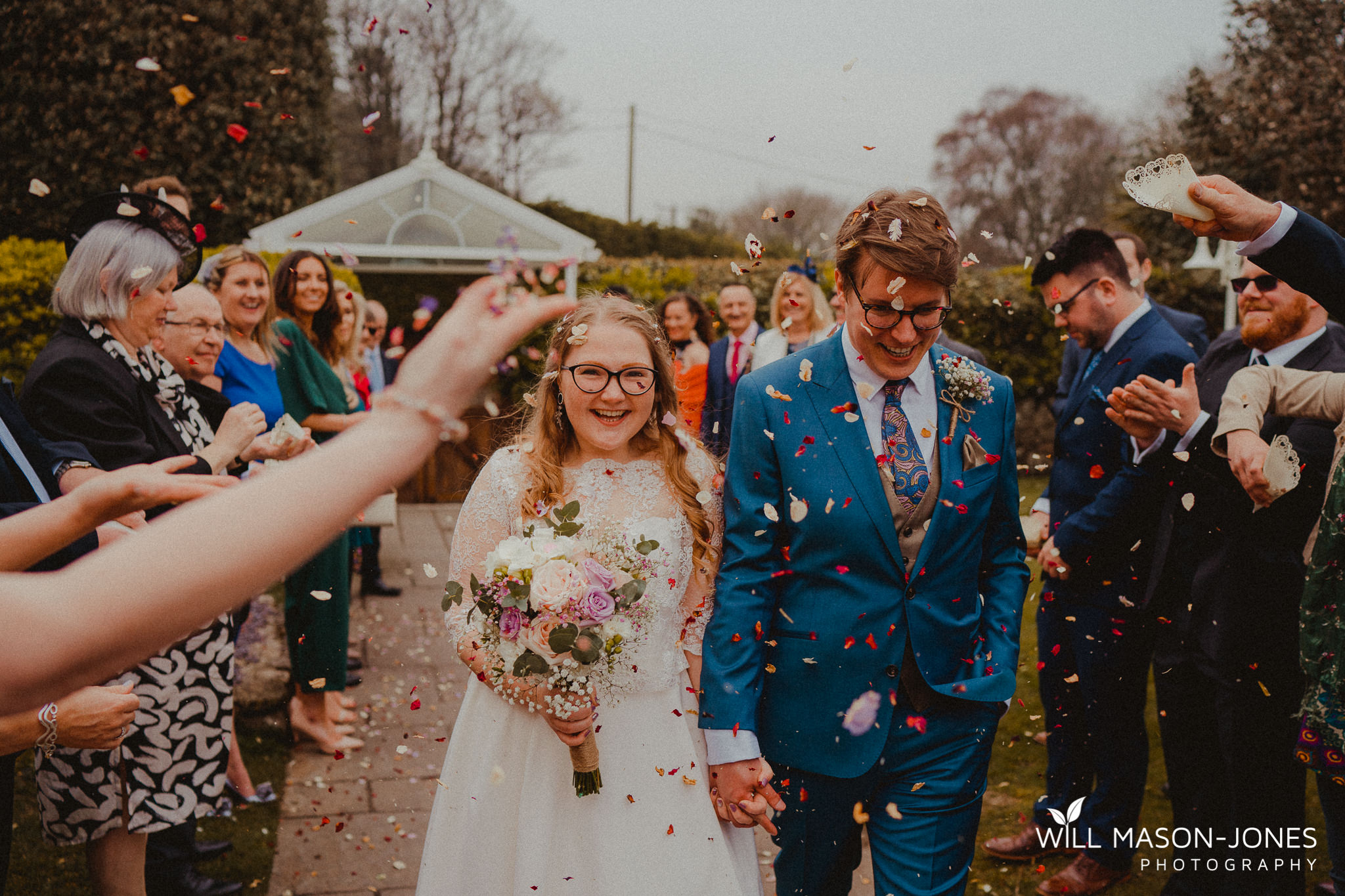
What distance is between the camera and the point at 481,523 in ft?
8.89

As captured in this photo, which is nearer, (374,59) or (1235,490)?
(1235,490)

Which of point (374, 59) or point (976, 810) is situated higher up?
point (374, 59)

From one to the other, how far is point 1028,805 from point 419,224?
9.81 meters

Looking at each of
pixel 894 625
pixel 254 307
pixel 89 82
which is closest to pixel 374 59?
pixel 89 82

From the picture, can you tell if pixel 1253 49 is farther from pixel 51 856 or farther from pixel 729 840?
pixel 51 856

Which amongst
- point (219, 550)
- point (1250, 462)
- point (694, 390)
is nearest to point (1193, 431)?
point (1250, 462)

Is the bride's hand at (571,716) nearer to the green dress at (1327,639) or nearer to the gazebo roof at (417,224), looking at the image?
the green dress at (1327,639)

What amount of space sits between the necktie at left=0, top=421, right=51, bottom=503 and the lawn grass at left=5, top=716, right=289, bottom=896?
207cm

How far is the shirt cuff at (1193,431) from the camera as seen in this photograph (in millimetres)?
3439

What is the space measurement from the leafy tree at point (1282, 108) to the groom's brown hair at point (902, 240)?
1307 centimetres

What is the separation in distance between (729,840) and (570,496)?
1.08 metres

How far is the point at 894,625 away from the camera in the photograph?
8.22ft

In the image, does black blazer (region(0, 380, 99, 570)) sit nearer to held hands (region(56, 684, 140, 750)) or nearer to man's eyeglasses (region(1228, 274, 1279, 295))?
held hands (region(56, 684, 140, 750))

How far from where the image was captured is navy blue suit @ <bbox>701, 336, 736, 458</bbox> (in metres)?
7.25
